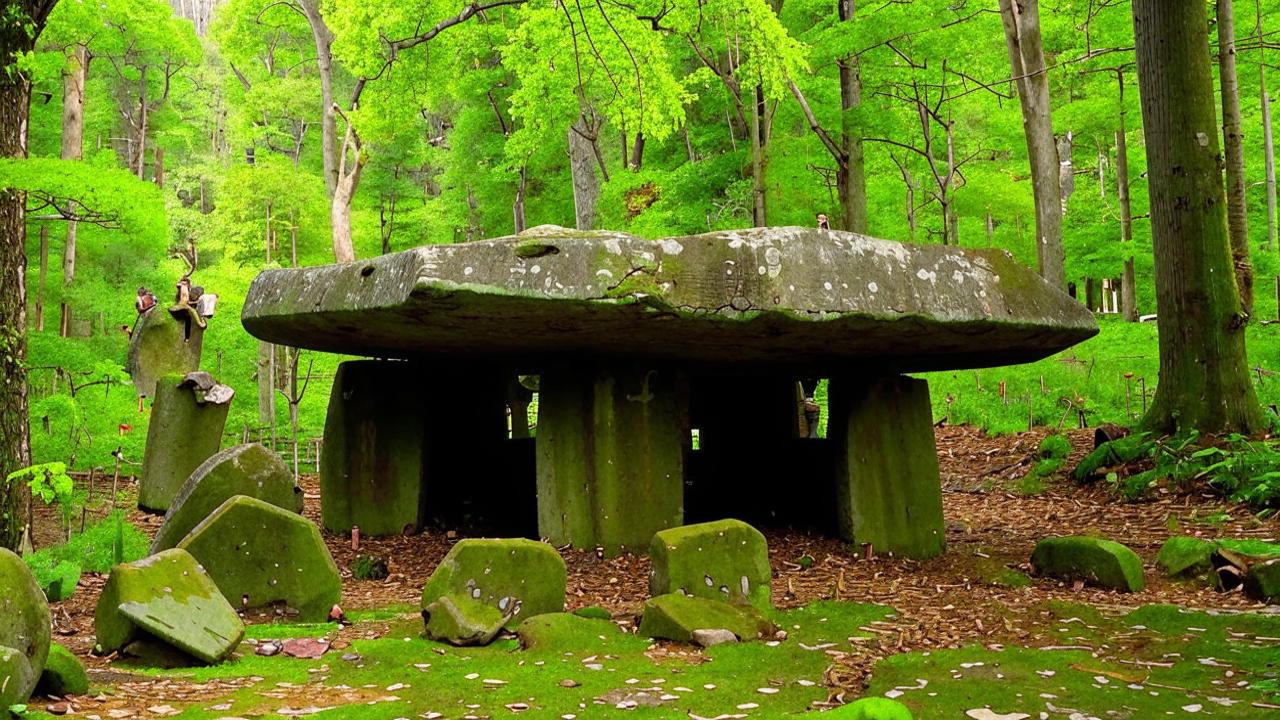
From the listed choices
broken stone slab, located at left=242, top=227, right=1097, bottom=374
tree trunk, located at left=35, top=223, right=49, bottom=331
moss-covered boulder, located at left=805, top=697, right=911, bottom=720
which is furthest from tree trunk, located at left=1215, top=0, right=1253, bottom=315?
tree trunk, located at left=35, top=223, right=49, bottom=331

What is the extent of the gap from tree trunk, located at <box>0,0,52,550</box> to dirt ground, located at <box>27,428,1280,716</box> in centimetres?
63

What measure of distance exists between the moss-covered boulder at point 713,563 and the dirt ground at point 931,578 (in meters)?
0.31

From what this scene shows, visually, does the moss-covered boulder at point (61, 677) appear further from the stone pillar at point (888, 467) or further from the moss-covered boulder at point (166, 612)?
the stone pillar at point (888, 467)

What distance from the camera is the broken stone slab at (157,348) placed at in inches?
420

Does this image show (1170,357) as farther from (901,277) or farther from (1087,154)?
(1087,154)

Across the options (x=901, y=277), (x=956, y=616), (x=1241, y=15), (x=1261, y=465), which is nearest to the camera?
(x=956, y=616)

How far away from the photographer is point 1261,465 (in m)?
7.04

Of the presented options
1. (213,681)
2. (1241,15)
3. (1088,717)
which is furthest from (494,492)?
(1241,15)

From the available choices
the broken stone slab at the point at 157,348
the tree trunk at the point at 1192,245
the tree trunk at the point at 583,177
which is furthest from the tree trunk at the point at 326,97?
the tree trunk at the point at 1192,245

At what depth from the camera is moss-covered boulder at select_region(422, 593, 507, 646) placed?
3.88 metres

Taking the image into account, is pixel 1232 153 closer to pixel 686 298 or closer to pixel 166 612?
pixel 686 298

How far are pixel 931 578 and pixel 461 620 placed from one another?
9.21 ft

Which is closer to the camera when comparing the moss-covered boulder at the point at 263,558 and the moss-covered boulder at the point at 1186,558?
the moss-covered boulder at the point at 263,558

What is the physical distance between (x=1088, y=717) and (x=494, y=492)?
5696mm
